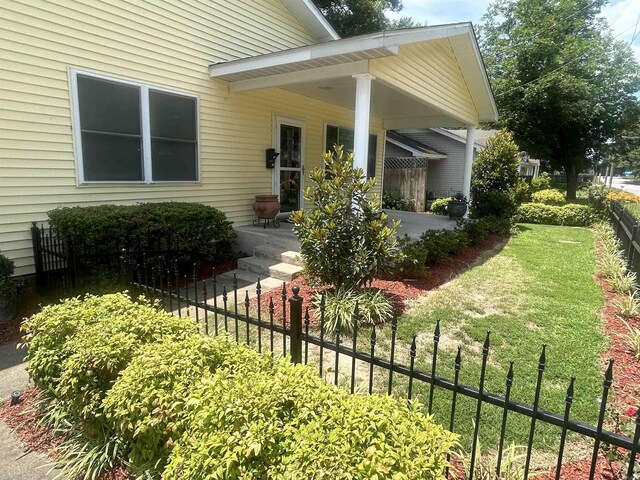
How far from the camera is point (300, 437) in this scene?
171cm

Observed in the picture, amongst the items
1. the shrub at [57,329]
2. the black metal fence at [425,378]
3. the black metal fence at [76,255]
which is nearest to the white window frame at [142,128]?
the black metal fence at [76,255]

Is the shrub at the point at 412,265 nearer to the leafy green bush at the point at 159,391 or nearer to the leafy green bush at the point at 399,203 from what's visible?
the leafy green bush at the point at 159,391

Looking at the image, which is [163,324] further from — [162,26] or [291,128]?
[291,128]

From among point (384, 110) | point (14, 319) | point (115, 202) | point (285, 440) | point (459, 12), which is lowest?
point (14, 319)

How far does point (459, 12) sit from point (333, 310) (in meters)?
23.3

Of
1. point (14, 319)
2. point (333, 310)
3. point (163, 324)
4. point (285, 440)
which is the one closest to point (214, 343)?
point (163, 324)

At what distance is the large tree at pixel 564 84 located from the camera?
19.6m

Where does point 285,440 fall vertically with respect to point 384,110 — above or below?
below

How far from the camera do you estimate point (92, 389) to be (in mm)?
2488

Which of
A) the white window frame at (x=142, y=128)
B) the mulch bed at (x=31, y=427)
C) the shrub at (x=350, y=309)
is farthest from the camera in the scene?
the white window frame at (x=142, y=128)

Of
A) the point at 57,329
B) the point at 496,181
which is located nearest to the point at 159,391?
the point at 57,329

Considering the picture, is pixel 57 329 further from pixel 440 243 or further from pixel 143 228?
pixel 440 243

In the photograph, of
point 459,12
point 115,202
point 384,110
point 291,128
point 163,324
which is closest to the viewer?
point 163,324

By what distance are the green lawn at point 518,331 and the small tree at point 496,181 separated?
4247 millimetres
